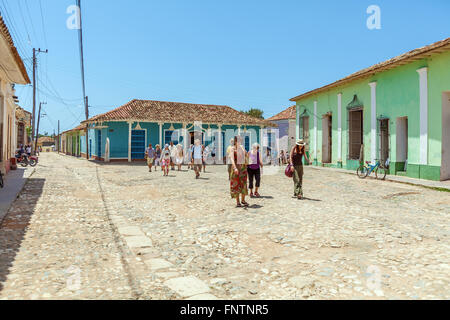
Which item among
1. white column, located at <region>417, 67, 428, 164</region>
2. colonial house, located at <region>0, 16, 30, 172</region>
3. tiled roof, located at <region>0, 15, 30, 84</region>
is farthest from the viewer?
white column, located at <region>417, 67, 428, 164</region>

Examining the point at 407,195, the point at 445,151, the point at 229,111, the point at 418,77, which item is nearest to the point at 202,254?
the point at 407,195

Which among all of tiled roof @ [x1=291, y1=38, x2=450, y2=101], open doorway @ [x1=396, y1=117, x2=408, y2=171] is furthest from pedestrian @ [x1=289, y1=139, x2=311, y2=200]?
open doorway @ [x1=396, y1=117, x2=408, y2=171]

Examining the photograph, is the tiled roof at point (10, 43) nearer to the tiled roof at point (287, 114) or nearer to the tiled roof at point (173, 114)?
the tiled roof at point (173, 114)

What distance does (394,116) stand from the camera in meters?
14.5

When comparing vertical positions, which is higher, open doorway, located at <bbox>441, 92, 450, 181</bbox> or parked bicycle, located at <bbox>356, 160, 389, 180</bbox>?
open doorway, located at <bbox>441, 92, 450, 181</bbox>

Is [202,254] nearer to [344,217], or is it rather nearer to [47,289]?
[47,289]

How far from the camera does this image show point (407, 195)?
9.54 meters

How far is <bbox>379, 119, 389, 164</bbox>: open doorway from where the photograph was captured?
1543 centimetres

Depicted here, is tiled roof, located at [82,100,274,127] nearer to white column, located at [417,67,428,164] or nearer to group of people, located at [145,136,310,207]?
white column, located at [417,67,428,164]

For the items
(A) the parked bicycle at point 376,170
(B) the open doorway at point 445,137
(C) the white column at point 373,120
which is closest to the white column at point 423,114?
(B) the open doorway at point 445,137

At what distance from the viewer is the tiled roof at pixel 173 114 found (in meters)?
24.6

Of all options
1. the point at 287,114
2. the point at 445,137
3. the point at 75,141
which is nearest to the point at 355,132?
the point at 445,137

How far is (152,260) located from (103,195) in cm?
562

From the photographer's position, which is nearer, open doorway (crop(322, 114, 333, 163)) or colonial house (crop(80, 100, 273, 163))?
open doorway (crop(322, 114, 333, 163))
